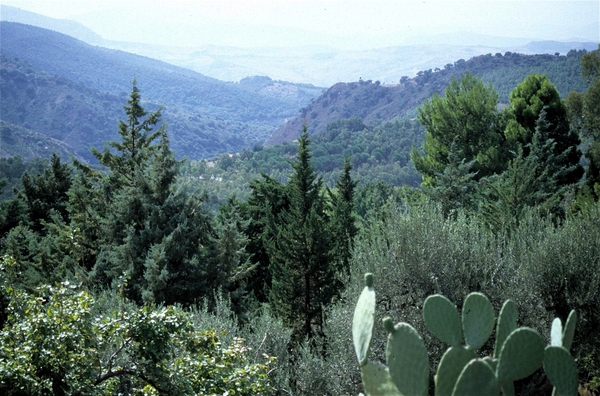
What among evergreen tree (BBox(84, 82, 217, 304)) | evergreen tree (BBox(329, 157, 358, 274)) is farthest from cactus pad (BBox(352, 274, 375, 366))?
evergreen tree (BBox(329, 157, 358, 274))

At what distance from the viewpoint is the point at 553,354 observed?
1768 millimetres

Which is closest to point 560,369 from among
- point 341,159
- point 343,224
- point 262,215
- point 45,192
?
point 343,224

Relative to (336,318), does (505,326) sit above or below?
above

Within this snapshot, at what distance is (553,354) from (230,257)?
38.4 ft

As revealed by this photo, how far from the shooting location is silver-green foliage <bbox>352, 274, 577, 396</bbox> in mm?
1730

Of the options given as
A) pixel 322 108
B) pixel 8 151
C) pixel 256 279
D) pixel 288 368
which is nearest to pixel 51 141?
pixel 8 151

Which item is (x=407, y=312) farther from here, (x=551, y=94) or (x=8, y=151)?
(x=8, y=151)

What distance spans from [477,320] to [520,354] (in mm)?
298

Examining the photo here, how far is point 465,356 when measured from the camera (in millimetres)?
1859

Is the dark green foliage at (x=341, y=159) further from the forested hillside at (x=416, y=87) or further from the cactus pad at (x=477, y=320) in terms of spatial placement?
the cactus pad at (x=477, y=320)

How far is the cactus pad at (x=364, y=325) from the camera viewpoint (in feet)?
6.30

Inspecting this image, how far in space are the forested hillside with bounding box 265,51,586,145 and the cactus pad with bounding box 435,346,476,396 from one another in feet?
260

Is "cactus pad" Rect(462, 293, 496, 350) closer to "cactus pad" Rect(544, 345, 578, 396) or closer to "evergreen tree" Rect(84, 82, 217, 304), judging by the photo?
"cactus pad" Rect(544, 345, 578, 396)

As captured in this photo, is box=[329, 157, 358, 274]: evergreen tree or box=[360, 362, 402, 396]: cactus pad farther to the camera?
box=[329, 157, 358, 274]: evergreen tree
